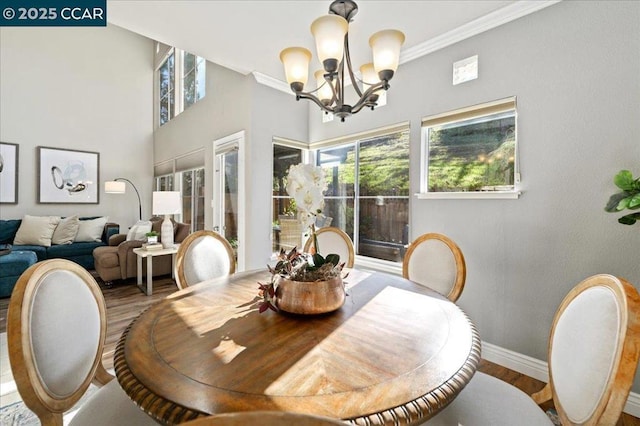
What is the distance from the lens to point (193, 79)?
472cm

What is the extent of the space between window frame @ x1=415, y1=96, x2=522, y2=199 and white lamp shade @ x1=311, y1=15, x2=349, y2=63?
1.39m

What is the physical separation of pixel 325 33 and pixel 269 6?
1.08 meters

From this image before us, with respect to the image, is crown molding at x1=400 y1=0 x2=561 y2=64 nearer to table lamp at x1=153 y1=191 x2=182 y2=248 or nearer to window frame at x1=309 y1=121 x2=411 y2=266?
window frame at x1=309 y1=121 x2=411 y2=266

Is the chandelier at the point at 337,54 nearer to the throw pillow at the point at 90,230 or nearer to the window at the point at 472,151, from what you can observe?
the window at the point at 472,151

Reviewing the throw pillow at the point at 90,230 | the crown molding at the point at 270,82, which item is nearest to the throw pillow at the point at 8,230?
the throw pillow at the point at 90,230

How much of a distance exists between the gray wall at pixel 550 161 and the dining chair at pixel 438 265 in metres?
0.64

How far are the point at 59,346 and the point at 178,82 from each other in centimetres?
565

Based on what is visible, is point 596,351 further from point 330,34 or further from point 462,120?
point 462,120

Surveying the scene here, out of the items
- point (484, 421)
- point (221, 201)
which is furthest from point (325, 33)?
point (221, 201)

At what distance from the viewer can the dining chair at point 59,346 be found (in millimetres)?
793

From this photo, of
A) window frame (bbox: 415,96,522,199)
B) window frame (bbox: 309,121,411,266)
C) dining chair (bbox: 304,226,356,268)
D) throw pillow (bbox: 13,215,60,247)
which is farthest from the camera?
throw pillow (bbox: 13,215,60,247)

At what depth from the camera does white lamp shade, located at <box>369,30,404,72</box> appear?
1452 millimetres

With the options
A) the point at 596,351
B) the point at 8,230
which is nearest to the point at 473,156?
the point at 596,351

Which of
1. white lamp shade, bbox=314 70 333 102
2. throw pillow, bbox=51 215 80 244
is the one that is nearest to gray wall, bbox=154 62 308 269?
white lamp shade, bbox=314 70 333 102
